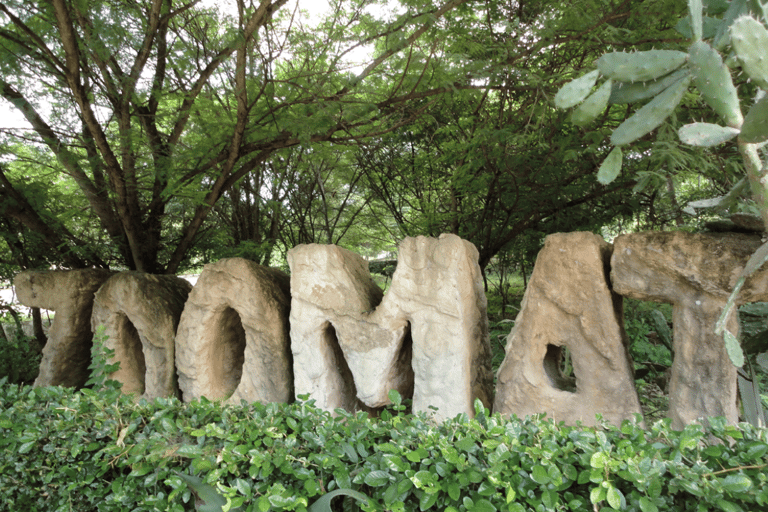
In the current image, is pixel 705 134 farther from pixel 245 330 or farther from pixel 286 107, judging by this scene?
pixel 286 107

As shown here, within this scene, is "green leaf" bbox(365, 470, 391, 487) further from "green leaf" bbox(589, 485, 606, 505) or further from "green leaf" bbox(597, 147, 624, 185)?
"green leaf" bbox(597, 147, 624, 185)

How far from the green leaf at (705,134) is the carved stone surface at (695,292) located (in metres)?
0.94

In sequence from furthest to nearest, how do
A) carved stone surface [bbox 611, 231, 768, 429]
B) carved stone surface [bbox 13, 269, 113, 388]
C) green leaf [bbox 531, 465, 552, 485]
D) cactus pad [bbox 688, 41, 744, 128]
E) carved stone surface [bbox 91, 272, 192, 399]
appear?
carved stone surface [bbox 13, 269, 113, 388], carved stone surface [bbox 91, 272, 192, 399], carved stone surface [bbox 611, 231, 768, 429], green leaf [bbox 531, 465, 552, 485], cactus pad [bbox 688, 41, 744, 128]

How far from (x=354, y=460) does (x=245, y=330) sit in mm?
1824

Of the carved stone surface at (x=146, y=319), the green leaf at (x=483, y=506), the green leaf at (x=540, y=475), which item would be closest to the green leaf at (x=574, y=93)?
the green leaf at (x=540, y=475)

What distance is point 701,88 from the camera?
142cm

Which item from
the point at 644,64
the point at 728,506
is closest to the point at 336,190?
the point at 644,64

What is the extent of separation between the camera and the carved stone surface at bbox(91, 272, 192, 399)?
345cm

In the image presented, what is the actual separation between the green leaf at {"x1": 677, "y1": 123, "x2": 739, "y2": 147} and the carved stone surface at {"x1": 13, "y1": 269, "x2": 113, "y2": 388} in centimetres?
451

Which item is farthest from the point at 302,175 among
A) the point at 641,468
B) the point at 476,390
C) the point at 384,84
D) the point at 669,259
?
the point at 641,468

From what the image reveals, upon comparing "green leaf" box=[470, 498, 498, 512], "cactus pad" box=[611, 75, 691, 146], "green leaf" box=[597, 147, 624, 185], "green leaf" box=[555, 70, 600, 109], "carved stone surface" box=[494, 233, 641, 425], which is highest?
"green leaf" box=[555, 70, 600, 109]

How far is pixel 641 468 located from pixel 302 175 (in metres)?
6.35

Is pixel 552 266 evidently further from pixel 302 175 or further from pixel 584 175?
pixel 302 175

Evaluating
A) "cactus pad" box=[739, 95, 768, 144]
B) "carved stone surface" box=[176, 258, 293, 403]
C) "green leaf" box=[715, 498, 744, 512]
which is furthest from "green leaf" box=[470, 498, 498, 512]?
"carved stone surface" box=[176, 258, 293, 403]
